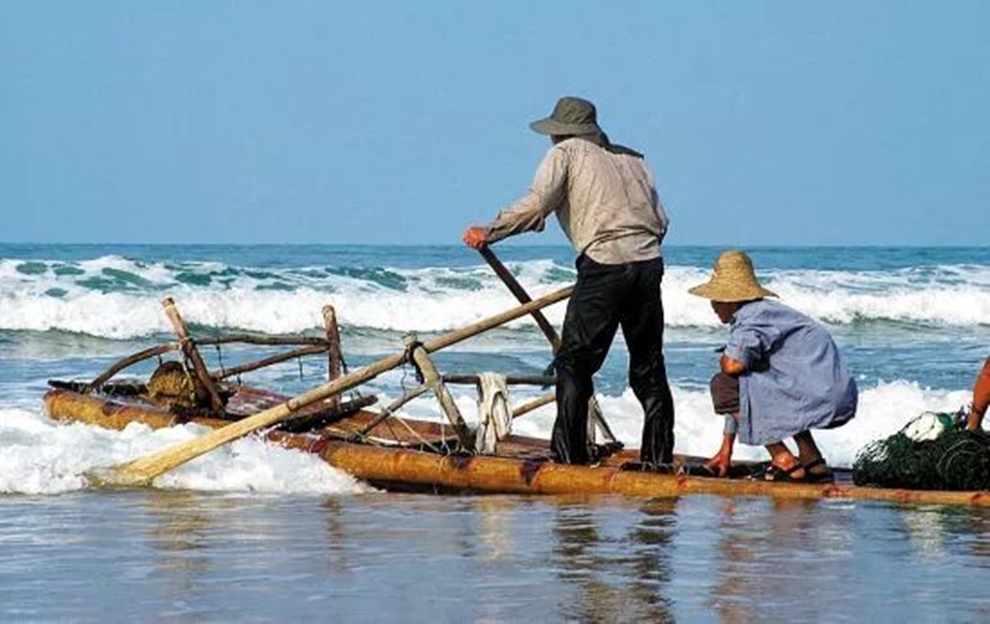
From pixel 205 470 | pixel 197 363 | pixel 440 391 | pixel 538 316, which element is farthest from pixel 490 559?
pixel 197 363

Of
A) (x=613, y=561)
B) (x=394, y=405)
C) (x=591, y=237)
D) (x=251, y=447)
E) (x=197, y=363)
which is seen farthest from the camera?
(x=197, y=363)

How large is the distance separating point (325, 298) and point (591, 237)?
731 inches

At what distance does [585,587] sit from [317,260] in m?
35.2

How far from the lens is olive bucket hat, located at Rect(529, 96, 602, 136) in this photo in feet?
27.4

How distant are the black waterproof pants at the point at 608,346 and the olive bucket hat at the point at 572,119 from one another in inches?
21.3

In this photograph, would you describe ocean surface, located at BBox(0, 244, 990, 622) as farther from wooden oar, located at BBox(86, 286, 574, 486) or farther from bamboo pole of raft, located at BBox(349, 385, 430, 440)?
bamboo pole of raft, located at BBox(349, 385, 430, 440)

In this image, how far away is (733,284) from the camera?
8.09m

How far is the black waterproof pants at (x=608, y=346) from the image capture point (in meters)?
8.20

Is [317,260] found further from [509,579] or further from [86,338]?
[509,579]

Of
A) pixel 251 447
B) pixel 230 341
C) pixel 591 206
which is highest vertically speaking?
pixel 591 206

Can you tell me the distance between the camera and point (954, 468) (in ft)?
25.1

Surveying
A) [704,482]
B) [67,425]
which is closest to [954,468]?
[704,482]

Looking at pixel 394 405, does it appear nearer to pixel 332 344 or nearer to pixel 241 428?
pixel 241 428

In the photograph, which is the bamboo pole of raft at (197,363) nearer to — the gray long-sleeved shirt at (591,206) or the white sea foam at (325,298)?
the gray long-sleeved shirt at (591,206)
